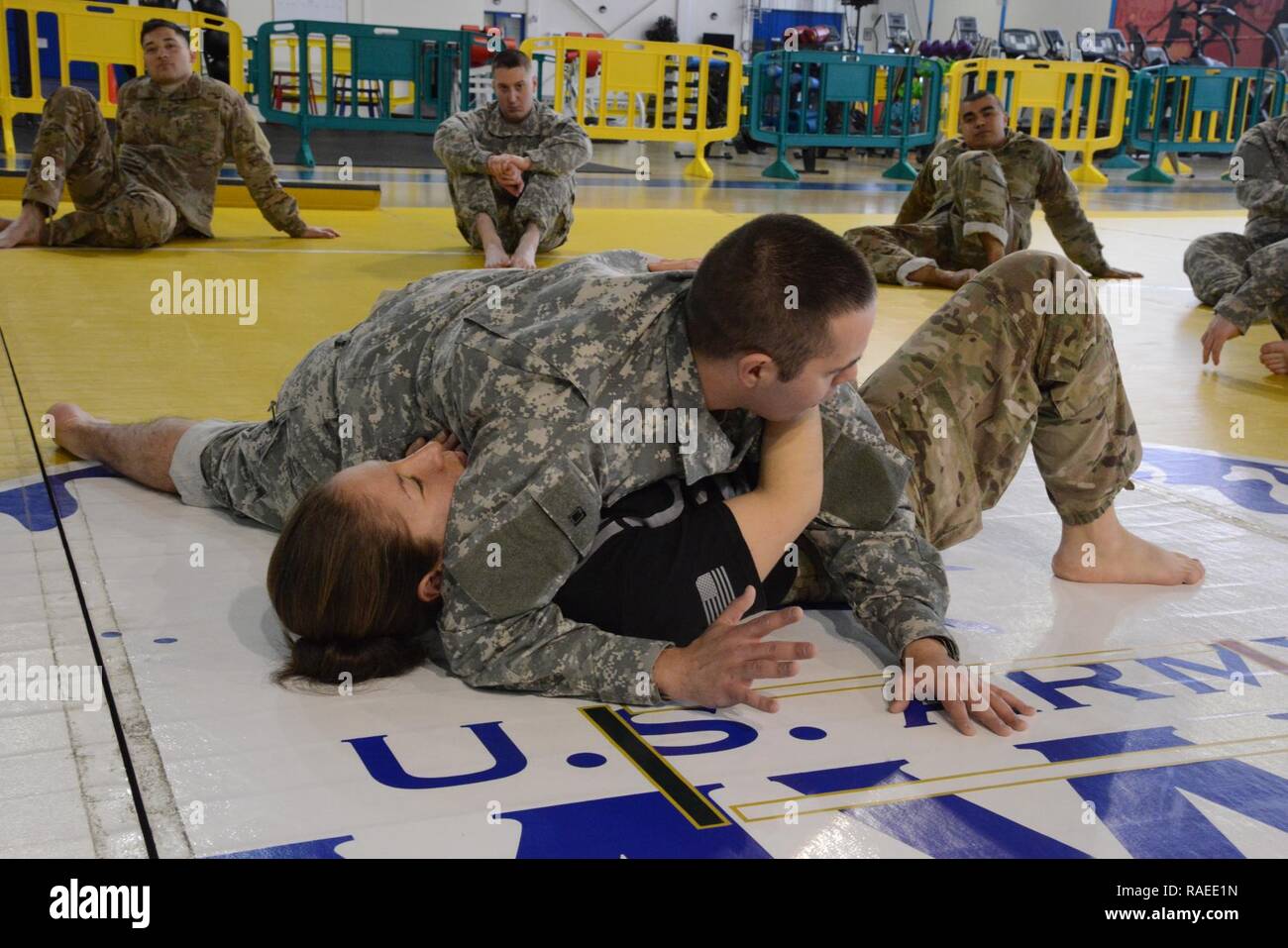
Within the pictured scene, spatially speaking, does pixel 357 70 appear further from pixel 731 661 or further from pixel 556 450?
pixel 731 661

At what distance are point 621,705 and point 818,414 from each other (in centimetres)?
50

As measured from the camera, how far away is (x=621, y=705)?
1.80m

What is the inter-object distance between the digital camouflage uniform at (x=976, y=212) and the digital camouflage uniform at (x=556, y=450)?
3.87m

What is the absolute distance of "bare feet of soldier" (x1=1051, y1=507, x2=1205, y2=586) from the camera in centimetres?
→ 230

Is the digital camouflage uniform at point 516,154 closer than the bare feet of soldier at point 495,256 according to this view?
No

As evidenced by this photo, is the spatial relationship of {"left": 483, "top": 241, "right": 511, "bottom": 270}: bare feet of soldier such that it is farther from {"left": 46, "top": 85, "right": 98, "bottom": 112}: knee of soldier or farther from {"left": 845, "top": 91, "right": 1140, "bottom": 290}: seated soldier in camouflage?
{"left": 46, "top": 85, "right": 98, "bottom": 112}: knee of soldier

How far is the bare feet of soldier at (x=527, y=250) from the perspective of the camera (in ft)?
18.8

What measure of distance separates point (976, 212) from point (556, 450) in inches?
176

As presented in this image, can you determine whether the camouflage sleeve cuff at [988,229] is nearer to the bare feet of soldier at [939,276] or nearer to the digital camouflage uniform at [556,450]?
the bare feet of soldier at [939,276]

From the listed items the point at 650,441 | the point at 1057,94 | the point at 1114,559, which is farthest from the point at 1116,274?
the point at 1057,94

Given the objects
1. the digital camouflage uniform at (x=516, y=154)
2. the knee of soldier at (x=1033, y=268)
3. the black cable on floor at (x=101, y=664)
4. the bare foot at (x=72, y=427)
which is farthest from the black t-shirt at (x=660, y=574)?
the digital camouflage uniform at (x=516, y=154)

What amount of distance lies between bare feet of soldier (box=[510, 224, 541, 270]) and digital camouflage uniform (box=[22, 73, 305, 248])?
1300mm

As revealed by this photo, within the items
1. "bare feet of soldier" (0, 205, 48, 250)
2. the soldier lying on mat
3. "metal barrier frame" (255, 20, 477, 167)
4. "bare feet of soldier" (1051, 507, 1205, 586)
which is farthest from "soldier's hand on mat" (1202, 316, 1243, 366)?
"metal barrier frame" (255, 20, 477, 167)
